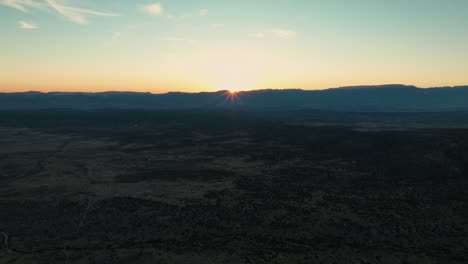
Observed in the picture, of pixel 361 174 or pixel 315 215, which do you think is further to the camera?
pixel 361 174

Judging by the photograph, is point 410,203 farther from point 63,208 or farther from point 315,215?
point 63,208

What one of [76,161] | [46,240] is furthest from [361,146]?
[46,240]

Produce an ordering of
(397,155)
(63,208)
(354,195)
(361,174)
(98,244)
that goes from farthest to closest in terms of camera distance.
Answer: (397,155) → (361,174) → (354,195) → (63,208) → (98,244)

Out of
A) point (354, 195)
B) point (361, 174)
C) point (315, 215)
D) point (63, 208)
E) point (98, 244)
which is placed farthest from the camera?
point (361, 174)

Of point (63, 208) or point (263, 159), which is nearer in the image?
point (63, 208)

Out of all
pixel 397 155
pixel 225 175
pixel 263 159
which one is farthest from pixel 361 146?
pixel 225 175

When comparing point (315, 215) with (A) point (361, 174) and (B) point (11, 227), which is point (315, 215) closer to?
(A) point (361, 174)
